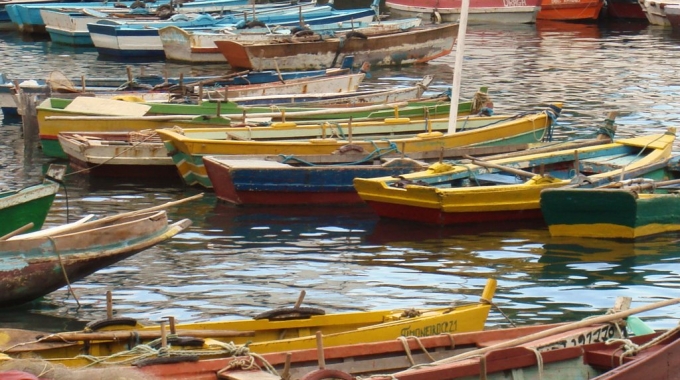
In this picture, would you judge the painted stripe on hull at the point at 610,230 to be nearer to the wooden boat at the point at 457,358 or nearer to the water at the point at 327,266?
the water at the point at 327,266

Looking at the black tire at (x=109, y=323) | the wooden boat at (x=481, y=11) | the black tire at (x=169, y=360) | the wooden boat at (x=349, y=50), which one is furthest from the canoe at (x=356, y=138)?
the wooden boat at (x=481, y=11)

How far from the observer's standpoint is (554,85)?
2941cm

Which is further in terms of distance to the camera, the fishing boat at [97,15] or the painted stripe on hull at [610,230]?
the fishing boat at [97,15]

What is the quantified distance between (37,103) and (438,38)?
15.1m

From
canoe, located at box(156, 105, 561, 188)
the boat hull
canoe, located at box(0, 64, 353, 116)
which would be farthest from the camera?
canoe, located at box(0, 64, 353, 116)

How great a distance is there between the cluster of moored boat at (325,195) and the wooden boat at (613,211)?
20mm

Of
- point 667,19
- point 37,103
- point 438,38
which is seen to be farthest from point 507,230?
point 667,19

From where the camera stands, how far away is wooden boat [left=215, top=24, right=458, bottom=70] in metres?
31.3

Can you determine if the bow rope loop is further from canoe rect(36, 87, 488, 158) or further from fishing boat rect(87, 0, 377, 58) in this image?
fishing boat rect(87, 0, 377, 58)

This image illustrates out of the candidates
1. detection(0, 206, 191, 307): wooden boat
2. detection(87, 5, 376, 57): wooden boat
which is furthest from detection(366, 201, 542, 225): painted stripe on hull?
detection(87, 5, 376, 57): wooden boat

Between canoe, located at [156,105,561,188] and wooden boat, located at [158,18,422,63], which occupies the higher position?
canoe, located at [156,105,561,188]

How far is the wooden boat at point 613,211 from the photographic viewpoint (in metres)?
14.7

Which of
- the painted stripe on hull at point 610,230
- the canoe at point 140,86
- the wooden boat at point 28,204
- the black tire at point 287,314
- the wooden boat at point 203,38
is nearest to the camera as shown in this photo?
the black tire at point 287,314

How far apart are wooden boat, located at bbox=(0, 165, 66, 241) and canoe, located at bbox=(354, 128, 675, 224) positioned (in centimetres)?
418
